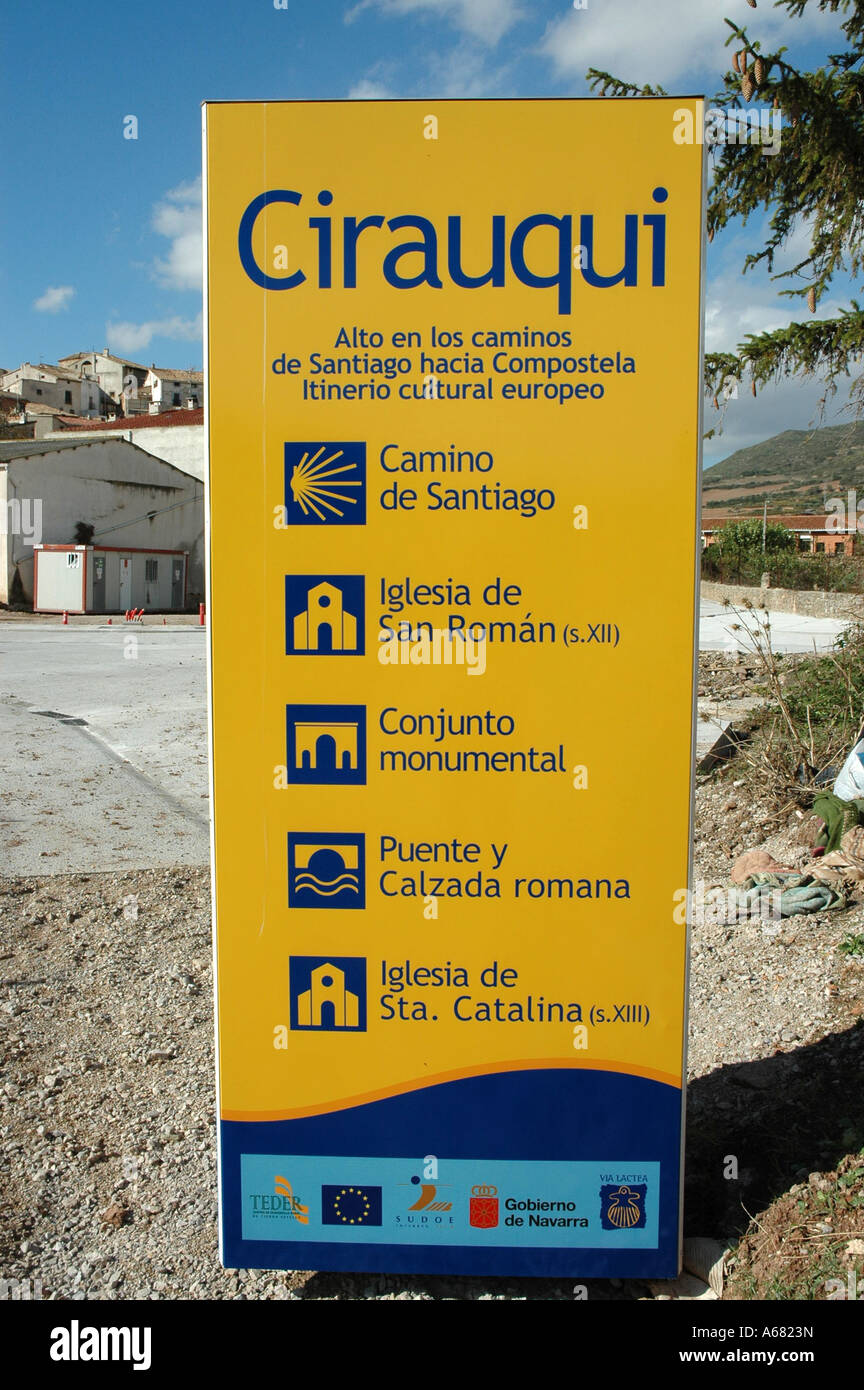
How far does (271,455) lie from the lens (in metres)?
2.25

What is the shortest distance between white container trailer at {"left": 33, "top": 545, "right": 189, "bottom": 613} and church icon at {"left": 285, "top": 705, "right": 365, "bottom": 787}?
32.7m

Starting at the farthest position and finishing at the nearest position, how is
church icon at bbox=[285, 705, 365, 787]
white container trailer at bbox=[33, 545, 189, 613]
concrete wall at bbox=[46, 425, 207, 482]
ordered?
concrete wall at bbox=[46, 425, 207, 482] < white container trailer at bbox=[33, 545, 189, 613] < church icon at bbox=[285, 705, 365, 787]

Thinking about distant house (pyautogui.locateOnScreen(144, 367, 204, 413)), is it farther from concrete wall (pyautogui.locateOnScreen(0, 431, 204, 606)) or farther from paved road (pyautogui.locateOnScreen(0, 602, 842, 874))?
paved road (pyautogui.locateOnScreen(0, 602, 842, 874))

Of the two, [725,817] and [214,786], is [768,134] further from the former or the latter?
[214,786]

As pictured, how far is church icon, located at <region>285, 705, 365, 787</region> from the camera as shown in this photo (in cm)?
232

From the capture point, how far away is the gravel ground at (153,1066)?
2.72 metres

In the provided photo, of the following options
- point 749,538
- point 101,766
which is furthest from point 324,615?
point 749,538

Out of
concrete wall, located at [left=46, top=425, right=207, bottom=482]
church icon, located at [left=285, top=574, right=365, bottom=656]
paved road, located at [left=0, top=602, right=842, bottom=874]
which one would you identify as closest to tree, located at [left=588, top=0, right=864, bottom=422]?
paved road, located at [left=0, top=602, right=842, bottom=874]

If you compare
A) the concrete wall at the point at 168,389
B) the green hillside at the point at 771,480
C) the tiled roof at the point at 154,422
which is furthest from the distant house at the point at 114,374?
the green hillside at the point at 771,480

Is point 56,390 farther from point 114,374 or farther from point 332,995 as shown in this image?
point 332,995

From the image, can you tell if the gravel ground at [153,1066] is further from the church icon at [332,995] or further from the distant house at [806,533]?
the distant house at [806,533]

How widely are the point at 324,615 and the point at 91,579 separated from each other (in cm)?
3289
